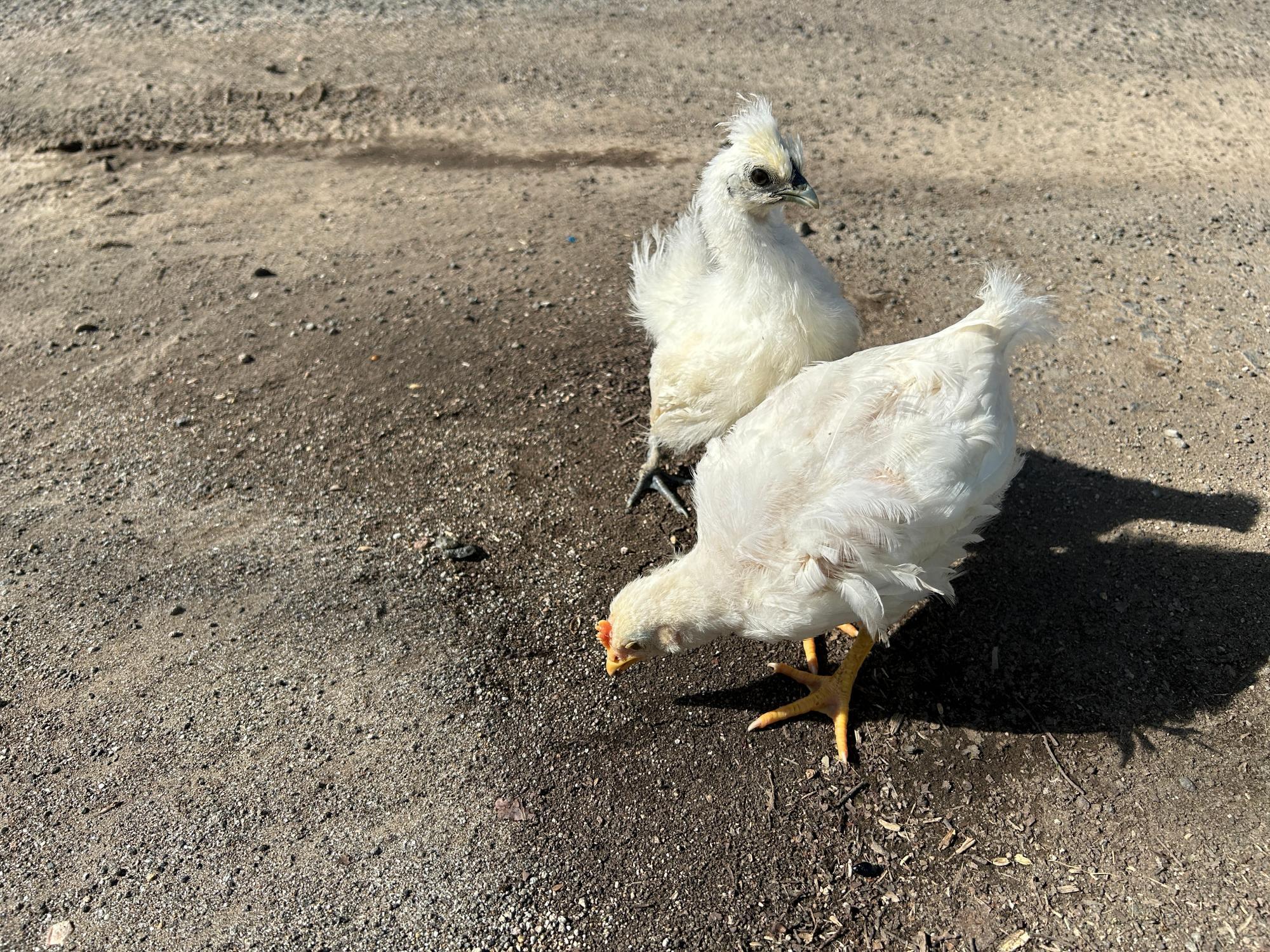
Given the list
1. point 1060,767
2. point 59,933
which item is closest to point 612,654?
point 1060,767

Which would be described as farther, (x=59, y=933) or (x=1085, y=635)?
(x=1085, y=635)

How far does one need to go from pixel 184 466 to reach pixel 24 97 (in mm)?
5178

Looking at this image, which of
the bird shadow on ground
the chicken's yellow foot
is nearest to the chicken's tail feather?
the bird shadow on ground

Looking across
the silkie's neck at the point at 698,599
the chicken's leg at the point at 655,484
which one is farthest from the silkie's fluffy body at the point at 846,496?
the chicken's leg at the point at 655,484

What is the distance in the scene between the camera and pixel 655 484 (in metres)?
4.89

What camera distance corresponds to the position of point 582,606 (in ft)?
14.3

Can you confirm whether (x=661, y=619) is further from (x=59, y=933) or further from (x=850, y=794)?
(x=59, y=933)

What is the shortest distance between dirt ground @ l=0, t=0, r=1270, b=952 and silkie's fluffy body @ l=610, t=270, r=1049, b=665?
0.64 metres

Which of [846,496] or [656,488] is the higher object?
[846,496]

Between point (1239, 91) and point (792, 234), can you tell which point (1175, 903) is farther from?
point (1239, 91)

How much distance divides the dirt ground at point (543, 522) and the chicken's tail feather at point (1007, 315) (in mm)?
1223

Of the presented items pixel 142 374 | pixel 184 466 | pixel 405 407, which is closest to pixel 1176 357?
pixel 405 407

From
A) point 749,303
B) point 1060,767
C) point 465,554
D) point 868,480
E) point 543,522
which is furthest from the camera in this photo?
point 543,522

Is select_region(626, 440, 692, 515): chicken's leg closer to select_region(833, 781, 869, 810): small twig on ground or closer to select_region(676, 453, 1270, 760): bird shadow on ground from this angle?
select_region(676, 453, 1270, 760): bird shadow on ground
